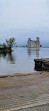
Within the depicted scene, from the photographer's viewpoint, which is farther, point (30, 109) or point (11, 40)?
point (11, 40)

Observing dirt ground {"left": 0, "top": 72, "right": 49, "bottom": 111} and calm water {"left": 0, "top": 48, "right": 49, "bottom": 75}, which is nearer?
dirt ground {"left": 0, "top": 72, "right": 49, "bottom": 111}

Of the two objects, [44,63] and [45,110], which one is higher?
[45,110]

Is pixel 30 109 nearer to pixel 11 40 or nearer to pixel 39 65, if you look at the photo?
pixel 39 65

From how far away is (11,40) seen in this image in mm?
83312

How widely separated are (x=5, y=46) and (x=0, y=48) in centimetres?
371

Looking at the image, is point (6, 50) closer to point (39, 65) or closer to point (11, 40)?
point (11, 40)

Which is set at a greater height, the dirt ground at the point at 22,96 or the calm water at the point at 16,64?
the dirt ground at the point at 22,96

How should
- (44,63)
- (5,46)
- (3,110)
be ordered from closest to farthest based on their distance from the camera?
(3,110)
(44,63)
(5,46)

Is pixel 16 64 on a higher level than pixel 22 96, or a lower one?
lower

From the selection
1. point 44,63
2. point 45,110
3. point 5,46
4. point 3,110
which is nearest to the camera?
point 45,110

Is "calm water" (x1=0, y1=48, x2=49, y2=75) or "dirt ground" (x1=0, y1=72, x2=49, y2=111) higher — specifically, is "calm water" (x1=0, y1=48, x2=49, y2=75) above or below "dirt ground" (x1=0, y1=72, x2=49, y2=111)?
below

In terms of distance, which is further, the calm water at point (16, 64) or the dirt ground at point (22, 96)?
the calm water at point (16, 64)

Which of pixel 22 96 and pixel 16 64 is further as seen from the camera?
pixel 16 64

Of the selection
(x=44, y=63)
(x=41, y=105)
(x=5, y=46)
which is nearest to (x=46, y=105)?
(x=41, y=105)
